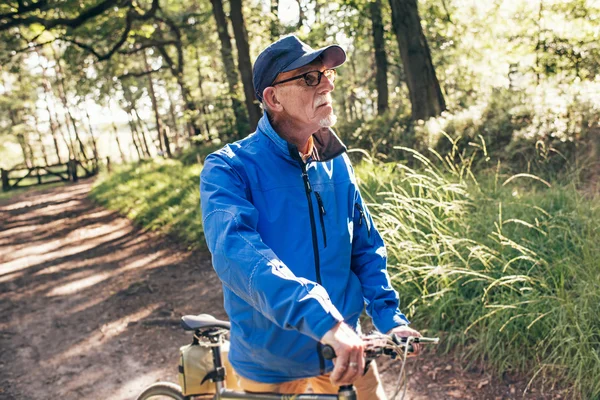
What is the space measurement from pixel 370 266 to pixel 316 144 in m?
0.53

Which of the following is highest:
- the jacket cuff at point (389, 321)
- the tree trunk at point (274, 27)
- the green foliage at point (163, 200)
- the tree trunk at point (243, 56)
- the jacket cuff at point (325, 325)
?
the tree trunk at point (274, 27)

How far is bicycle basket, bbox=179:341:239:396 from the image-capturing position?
2.82 m

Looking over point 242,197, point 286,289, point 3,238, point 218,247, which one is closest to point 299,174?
point 242,197

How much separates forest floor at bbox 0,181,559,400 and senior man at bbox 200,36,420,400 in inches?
92.5

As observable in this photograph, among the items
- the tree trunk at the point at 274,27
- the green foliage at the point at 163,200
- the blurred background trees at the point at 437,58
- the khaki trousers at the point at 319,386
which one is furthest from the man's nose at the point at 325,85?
the tree trunk at the point at 274,27

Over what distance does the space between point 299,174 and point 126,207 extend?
14563 mm

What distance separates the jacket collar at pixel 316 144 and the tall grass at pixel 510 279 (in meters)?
2.30

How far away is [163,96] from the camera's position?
2304 inches

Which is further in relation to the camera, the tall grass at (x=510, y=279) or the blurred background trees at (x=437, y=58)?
the blurred background trees at (x=437, y=58)

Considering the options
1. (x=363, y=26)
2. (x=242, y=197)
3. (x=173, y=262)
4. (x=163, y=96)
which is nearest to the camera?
(x=242, y=197)

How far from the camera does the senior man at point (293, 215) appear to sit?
6.73 ft

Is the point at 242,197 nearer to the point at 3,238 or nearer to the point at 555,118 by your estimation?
the point at 555,118

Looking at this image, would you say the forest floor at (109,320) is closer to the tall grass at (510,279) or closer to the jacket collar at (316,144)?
the tall grass at (510,279)

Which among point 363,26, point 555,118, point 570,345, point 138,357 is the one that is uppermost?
point 363,26
